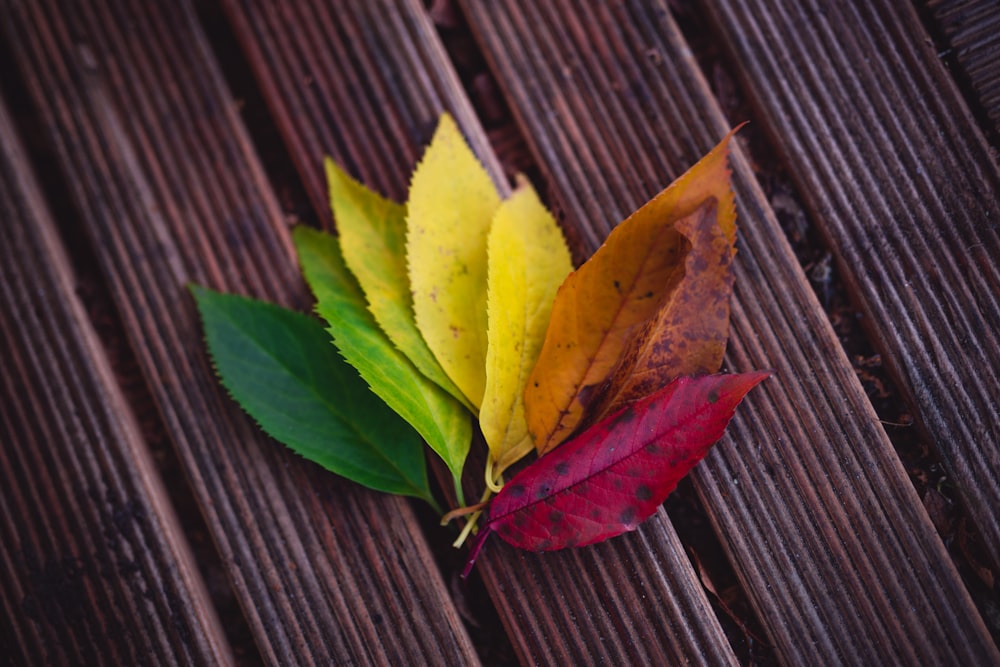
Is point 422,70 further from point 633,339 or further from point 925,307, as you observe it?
point 925,307

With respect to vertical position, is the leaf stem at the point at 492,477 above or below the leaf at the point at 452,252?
below

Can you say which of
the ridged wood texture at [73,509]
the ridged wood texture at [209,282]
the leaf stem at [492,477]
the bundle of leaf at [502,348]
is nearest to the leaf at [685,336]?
the bundle of leaf at [502,348]

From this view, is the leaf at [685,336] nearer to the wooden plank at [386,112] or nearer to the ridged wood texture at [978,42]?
the wooden plank at [386,112]

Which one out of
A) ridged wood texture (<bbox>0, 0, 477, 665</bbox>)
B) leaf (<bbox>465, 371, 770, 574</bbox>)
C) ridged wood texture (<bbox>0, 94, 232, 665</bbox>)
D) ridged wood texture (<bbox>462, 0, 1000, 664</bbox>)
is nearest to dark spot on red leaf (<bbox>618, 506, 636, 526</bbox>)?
leaf (<bbox>465, 371, 770, 574</bbox>)

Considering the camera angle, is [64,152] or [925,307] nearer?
[925,307]

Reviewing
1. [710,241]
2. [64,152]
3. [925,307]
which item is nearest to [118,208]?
[64,152]

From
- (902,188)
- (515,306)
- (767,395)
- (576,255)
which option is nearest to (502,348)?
(515,306)

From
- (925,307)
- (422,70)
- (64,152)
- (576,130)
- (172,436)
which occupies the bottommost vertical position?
(925,307)
